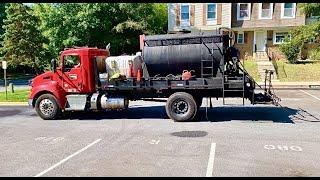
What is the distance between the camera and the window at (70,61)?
47.4 ft

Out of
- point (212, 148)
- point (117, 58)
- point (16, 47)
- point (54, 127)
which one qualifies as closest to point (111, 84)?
point (117, 58)

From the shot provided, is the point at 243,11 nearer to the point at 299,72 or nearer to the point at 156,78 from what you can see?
the point at 299,72

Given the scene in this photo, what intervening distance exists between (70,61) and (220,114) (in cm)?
651

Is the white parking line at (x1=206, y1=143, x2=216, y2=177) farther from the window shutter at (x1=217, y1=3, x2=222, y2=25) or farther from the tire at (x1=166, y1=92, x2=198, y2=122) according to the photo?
the window shutter at (x1=217, y1=3, x2=222, y2=25)

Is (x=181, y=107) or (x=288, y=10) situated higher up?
(x=288, y=10)

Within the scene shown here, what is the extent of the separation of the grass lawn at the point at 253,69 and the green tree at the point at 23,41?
1906 centimetres

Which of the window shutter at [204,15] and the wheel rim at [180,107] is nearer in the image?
the wheel rim at [180,107]

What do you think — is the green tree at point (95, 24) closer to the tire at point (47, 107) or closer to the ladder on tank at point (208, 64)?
the tire at point (47, 107)

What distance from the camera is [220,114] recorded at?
1494 centimetres

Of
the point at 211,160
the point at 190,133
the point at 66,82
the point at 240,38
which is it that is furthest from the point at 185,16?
the point at 211,160

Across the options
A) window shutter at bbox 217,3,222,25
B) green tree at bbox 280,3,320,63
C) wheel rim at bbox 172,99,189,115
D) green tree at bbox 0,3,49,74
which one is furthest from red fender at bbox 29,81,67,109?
window shutter at bbox 217,3,222,25

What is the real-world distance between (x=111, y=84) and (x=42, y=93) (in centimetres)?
300

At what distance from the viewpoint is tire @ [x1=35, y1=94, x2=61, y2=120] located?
14.5 m

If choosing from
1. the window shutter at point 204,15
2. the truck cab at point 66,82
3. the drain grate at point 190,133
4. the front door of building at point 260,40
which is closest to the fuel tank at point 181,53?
the truck cab at point 66,82
